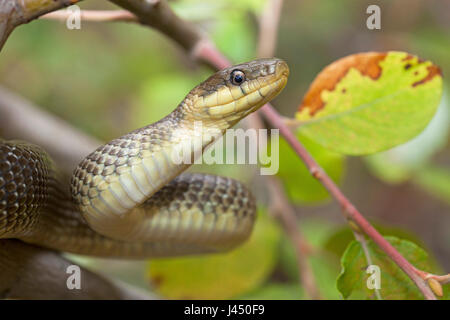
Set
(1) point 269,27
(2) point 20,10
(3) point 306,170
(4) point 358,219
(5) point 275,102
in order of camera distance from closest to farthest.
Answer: (2) point 20,10, (4) point 358,219, (3) point 306,170, (1) point 269,27, (5) point 275,102

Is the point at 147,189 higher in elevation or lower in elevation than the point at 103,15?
lower

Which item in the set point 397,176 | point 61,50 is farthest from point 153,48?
point 397,176

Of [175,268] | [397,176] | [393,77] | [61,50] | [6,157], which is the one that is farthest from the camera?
[61,50]

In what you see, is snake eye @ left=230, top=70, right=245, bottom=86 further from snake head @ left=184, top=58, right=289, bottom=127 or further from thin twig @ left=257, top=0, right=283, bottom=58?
thin twig @ left=257, top=0, right=283, bottom=58

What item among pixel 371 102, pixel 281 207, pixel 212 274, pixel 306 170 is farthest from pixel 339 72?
pixel 212 274

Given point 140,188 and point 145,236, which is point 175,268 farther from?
point 140,188

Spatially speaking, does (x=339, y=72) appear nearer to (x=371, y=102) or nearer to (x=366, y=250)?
(x=371, y=102)
